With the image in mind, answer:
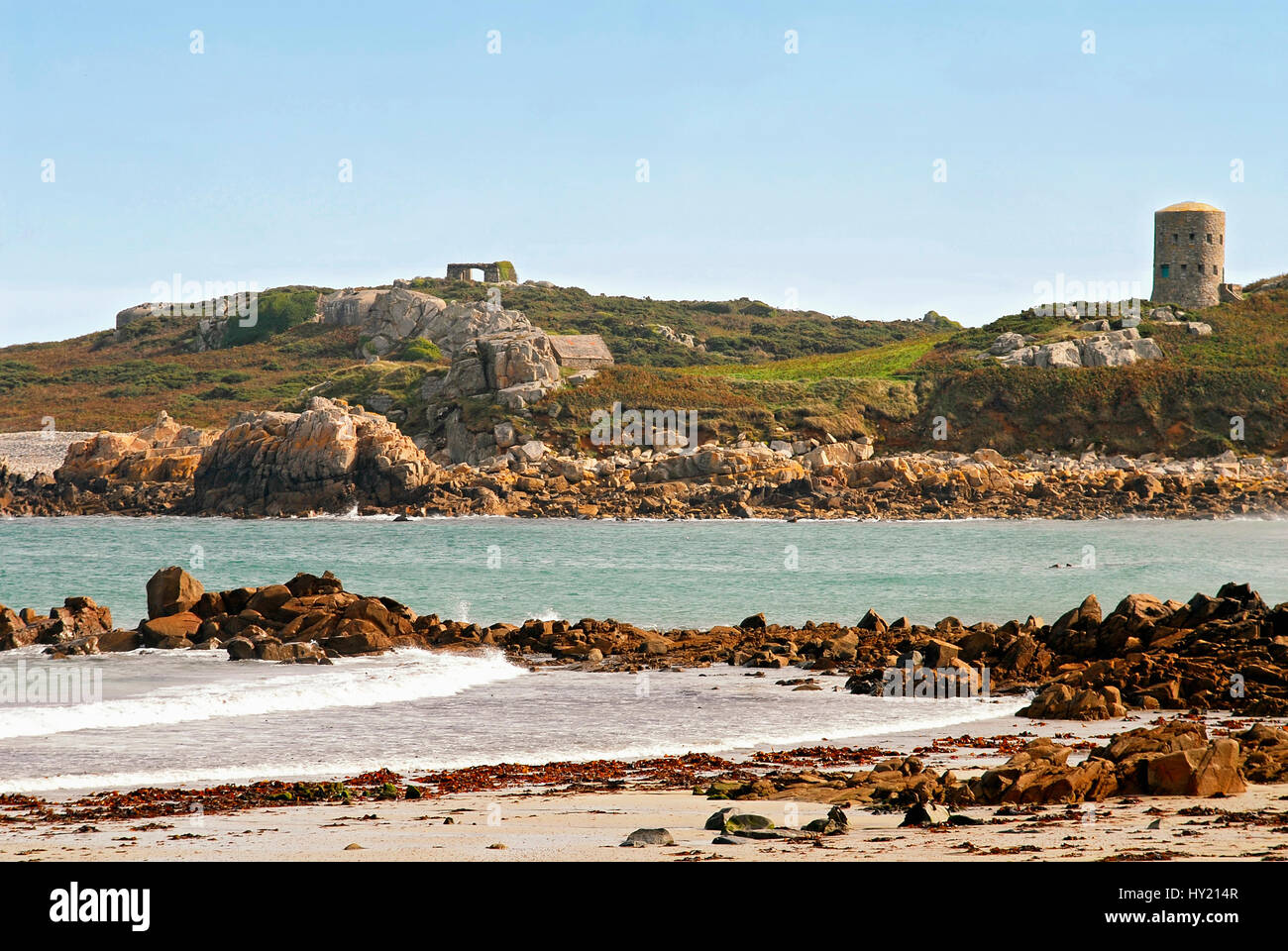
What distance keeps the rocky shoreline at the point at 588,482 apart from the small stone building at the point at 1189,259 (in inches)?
1158

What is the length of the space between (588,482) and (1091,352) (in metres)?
44.2

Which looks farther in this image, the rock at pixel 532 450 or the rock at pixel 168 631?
the rock at pixel 532 450

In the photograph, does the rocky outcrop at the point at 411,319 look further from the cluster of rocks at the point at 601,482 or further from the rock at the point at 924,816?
the rock at the point at 924,816

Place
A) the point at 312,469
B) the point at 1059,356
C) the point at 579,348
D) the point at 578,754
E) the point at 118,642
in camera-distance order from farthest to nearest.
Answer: the point at 579,348 → the point at 1059,356 → the point at 312,469 → the point at 118,642 → the point at 578,754

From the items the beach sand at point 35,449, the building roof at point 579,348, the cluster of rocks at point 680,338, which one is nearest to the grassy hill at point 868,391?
the building roof at point 579,348

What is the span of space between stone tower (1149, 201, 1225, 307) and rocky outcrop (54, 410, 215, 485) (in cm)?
7972

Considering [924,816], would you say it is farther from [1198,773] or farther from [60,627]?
[60,627]

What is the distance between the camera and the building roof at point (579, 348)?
106m

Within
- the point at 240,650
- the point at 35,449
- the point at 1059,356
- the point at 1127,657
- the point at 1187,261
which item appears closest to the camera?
the point at 1127,657

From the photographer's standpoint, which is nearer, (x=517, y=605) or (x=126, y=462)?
(x=517, y=605)

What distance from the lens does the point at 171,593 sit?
23766mm

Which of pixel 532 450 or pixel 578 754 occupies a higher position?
pixel 532 450

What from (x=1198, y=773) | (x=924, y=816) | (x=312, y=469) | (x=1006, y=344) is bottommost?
(x=924, y=816)

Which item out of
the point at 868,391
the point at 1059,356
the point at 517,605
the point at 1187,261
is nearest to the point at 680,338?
the point at 868,391
